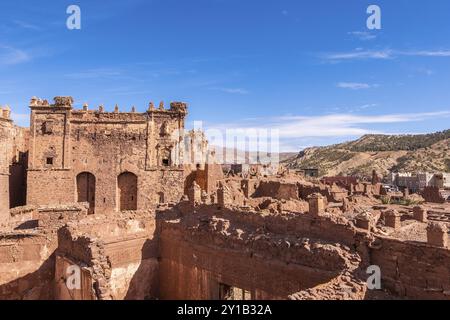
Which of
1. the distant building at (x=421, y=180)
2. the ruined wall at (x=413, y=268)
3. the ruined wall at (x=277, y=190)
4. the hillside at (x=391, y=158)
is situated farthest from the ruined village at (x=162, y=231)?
the hillside at (x=391, y=158)

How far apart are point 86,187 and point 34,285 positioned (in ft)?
46.5

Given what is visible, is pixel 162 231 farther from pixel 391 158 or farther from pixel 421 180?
pixel 391 158

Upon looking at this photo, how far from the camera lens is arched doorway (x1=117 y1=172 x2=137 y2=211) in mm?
28375

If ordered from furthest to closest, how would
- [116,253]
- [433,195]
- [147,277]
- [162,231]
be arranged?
[433,195] < [162,231] < [147,277] < [116,253]

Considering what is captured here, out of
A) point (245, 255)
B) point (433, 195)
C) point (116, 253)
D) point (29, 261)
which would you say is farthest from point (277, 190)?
point (29, 261)

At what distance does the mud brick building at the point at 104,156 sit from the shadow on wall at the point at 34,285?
12.5m

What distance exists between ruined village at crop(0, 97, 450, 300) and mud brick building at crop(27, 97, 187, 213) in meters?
0.08

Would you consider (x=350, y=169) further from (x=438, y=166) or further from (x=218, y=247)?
(x=218, y=247)

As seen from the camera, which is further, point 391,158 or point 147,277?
point 391,158

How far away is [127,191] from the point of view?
93.5ft

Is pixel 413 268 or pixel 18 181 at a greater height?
pixel 18 181

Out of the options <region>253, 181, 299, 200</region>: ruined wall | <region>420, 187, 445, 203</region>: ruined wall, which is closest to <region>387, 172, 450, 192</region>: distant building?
<region>420, 187, 445, 203</region>: ruined wall

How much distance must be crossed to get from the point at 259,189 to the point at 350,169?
64710mm

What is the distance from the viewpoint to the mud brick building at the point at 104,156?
2697cm
